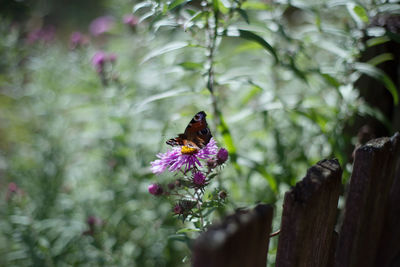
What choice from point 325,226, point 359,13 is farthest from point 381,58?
point 325,226

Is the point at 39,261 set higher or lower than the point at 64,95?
lower

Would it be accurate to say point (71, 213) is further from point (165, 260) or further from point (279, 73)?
point (279, 73)

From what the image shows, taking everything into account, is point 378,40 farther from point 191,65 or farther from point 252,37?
point 191,65

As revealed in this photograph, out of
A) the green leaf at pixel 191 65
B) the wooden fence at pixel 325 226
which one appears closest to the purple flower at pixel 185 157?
the wooden fence at pixel 325 226

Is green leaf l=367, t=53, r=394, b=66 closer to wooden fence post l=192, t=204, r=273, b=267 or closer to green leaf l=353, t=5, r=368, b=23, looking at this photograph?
green leaf l=353, t=5, r=368, b=23

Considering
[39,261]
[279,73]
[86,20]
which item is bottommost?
[39,261]

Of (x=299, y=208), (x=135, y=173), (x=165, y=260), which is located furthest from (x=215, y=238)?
(x=165, y=260)

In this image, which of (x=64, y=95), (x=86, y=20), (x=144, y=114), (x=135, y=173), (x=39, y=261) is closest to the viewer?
(x=39, y=261)
